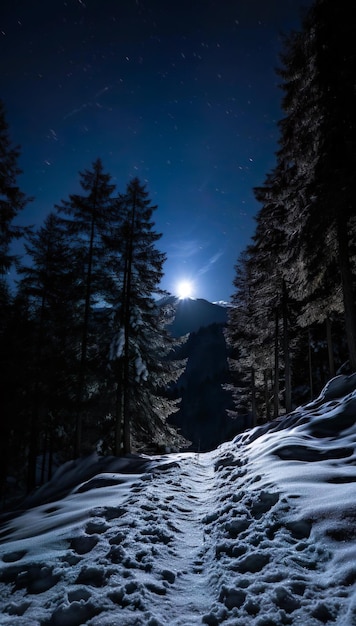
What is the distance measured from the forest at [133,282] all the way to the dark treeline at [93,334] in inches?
2.4

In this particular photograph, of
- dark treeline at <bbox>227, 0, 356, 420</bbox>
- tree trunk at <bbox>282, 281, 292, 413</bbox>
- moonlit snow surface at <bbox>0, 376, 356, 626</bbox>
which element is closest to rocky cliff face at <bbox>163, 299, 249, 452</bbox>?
tree trunk at <bbox>282, 281, 292, 413</bbox>

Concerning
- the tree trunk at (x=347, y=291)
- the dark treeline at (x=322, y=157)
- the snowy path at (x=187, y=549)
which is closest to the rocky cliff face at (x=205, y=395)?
the dark treeline at (x=322, y=157)

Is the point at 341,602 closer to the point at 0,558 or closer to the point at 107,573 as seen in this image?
the point at 107,573

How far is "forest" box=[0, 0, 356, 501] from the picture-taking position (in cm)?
945

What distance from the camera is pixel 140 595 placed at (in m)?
2.79

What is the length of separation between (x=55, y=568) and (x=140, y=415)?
12.8m

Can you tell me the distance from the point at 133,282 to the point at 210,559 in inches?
521

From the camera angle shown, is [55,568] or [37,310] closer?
[55,568]

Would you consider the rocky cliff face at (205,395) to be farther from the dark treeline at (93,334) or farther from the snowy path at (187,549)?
the snowy path at (187,549)

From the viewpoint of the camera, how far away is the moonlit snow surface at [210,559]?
2.43 metres

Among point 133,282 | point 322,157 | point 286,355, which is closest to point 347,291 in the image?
point 322,157

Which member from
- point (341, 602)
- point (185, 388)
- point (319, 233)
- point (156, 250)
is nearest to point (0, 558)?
point (341, 602)

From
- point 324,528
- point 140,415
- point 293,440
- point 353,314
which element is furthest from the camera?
point 140,415

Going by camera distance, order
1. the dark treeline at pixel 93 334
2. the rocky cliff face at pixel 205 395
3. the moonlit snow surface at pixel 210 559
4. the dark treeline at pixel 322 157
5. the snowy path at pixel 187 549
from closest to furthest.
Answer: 1. the moonlit snow surface at pixel 210 559
2. the snowy path at pixel 187 549
3. the dark treeline at pixel 322 157
4. the dark treeline at pixel 93 334
5. the rocky cliff face at pixel 205 395
